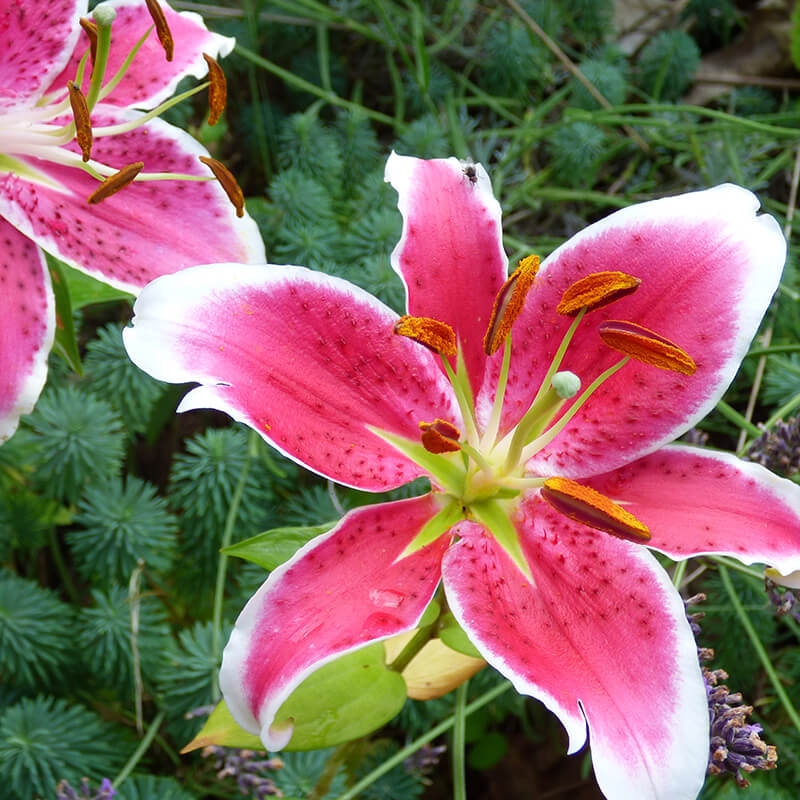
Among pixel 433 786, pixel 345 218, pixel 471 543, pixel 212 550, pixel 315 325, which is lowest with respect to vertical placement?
pixel 433 786

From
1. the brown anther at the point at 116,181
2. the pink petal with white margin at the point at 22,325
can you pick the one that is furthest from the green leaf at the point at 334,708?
the brown anther at the point at 116,181

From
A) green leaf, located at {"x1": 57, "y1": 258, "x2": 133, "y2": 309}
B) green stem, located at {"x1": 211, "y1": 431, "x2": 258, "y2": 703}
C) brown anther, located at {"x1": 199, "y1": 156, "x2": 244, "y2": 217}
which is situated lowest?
green stem, located at {"x1": 211, "y1": 431, "x2": 258, "y2": 703}

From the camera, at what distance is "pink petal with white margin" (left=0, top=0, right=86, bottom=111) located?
35.0 inches

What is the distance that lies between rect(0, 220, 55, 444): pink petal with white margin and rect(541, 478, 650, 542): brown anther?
0.43 metres

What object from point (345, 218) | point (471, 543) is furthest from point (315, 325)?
point (345, 218)

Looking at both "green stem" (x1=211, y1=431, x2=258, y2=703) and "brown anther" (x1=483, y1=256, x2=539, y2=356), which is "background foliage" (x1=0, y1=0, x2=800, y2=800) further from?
"brown anther" (x1=483, y1=256, x2=539, y2=356)

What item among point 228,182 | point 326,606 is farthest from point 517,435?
point 228,182

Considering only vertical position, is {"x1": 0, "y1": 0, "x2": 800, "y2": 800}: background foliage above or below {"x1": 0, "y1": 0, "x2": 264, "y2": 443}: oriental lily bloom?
below

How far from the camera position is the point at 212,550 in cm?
108

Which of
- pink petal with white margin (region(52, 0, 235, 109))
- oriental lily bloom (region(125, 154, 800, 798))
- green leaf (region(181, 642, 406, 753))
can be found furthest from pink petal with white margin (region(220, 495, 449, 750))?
pink petal with white margin (region(52, 0, 235, 109))

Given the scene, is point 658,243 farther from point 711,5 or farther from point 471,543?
point 711,5

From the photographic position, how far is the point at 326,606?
2.05ft

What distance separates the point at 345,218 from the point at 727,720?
807 mm

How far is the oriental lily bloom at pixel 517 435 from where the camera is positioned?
0.60 metres
